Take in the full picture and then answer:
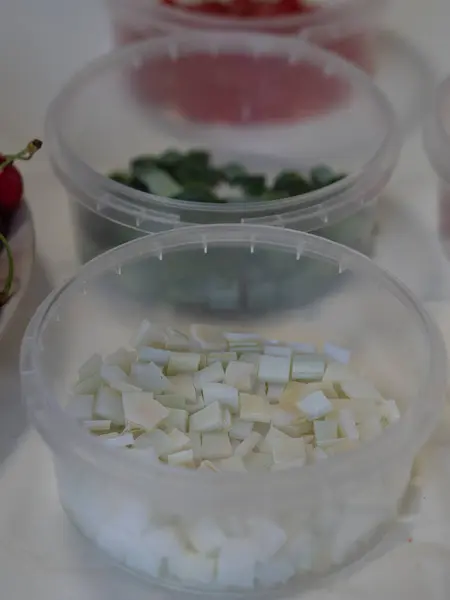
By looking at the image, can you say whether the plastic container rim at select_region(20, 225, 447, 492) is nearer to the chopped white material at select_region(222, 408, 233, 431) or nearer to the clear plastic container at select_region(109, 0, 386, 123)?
→ the chopped white material at select_region(222, 408, 233, 431)

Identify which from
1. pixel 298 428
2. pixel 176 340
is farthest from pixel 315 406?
pixel 176 340

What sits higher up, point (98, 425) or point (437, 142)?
point (437, 142)

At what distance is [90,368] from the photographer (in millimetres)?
637

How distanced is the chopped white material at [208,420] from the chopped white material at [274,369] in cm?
5

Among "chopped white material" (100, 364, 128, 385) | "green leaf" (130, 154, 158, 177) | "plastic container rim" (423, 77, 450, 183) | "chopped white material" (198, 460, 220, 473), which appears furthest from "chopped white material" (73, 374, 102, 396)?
"plastic container rim" (423, 77, 450, 183)

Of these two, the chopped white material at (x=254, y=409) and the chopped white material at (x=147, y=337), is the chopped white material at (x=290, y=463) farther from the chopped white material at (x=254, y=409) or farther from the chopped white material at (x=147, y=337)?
the chopped white material at (x=147, y=337)

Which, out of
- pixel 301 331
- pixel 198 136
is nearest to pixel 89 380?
pixel 301 331

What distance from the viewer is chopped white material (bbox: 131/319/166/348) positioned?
0.67 m

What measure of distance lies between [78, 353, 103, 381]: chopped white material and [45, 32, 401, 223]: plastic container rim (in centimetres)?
12

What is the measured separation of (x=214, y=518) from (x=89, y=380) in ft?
0.55

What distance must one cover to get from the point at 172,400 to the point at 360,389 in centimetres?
13

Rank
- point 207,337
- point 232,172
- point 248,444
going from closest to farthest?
point 248,444 < point 207,337 < point 232,172

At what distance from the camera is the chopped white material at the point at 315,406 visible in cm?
61

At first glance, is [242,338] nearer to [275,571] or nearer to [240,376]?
[240,376]
